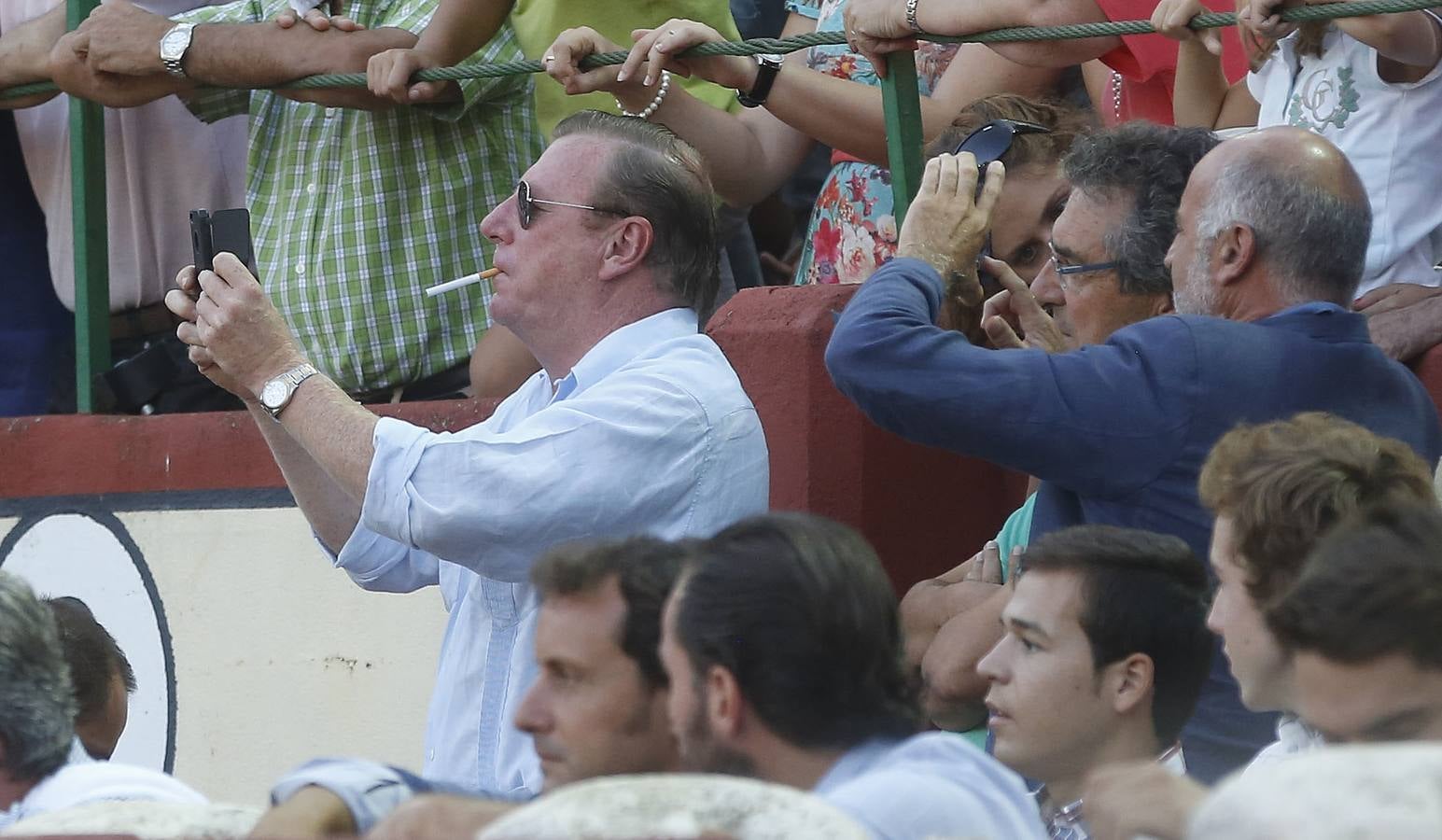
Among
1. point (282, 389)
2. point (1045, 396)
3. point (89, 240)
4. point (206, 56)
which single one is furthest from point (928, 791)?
point (89, 240)

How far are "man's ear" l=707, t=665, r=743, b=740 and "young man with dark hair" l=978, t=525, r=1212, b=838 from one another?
2.56 ft

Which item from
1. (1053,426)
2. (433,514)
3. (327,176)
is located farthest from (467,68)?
(1053,426)

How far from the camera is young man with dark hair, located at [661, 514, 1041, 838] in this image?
6.59ft

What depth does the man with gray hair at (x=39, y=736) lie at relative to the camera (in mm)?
2438

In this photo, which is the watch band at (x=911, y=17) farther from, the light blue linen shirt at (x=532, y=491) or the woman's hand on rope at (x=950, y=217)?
the light blue linen shirt at (x=532, y=491)

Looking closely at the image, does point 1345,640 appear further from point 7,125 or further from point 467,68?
point 7,125

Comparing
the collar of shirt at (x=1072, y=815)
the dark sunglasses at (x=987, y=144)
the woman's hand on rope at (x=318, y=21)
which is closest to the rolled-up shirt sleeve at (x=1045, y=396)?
the collar of shirt at (x=1072, y=815)

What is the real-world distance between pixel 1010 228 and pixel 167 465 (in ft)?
6.67

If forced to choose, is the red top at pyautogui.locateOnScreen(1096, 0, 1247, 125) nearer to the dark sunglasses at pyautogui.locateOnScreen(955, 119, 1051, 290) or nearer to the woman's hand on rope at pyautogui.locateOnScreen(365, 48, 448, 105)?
the dark sunglasses at pyautogui.locateOnScreen(955, 119, 1051, 290)

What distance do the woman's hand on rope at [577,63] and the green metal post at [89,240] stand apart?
4.80ft

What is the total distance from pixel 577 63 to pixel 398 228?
700 millimetres

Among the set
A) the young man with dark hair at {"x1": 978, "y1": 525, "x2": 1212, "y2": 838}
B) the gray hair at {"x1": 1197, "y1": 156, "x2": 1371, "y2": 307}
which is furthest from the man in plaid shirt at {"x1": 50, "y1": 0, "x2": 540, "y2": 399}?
the young man with dark hair at {"x1": 978, "y1": 525, "x2": 1212, "y2": 838}

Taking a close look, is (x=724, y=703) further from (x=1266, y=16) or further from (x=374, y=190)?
(x=374, y=190)

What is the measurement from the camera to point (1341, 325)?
9.50 ft
